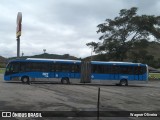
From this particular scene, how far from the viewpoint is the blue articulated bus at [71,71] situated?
126 feet

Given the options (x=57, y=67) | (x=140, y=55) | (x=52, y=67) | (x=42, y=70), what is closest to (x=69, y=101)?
(x=42, y=70)

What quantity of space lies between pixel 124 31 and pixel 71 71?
34255 millimetres

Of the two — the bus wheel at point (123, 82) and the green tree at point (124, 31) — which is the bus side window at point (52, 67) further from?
the green tree at point (124, 31)

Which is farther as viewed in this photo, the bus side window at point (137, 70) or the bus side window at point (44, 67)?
the bus side window at point (137, 70)

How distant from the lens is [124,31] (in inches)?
2830

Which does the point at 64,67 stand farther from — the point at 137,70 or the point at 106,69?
the point at 137,70

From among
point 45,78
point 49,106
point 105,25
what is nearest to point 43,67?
point 45,78

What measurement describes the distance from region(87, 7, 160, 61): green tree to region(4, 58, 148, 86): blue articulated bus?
98.2 feet

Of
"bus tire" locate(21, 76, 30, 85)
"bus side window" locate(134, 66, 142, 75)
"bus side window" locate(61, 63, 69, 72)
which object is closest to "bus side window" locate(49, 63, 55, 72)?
"bus side window" locate(61, 63, 69, 72)

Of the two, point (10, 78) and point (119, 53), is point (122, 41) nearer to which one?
point (119, 53)

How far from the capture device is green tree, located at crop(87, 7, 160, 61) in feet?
234

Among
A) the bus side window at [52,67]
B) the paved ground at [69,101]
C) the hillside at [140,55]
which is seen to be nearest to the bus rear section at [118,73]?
the bus side window at [52,67]

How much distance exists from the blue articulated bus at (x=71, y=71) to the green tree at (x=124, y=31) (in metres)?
29.9

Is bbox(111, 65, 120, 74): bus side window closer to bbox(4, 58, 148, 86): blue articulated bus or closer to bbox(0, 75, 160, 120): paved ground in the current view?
bbox(4, 58, 148, 86): blue articulated bus
